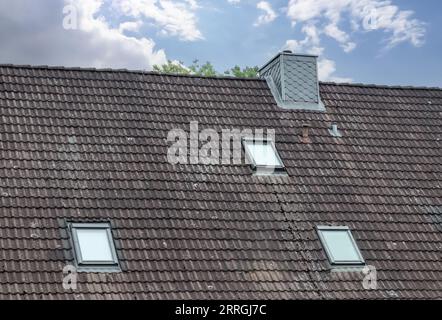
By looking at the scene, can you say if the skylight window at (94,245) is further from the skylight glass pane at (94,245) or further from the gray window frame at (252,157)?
the gray window frame at (252,157)

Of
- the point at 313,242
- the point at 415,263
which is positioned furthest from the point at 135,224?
the point at 415,263

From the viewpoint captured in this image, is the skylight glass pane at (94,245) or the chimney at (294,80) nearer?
the skylight glass pane at (94,245)

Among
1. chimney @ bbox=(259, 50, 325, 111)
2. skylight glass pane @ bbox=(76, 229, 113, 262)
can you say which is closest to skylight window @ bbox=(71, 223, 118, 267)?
skylight glass pane @ bbox=(76, 229, 113, 262)

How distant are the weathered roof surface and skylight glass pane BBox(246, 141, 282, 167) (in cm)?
23

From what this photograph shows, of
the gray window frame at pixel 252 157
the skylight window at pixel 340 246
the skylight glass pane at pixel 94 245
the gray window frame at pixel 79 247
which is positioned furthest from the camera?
the gray window frame at pixel 252 157

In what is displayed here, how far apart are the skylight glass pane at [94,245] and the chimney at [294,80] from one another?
222 inches

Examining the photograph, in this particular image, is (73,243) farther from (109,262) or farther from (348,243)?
(348,243)

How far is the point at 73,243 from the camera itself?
1399 cm

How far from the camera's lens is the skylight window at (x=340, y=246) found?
49.8 ft

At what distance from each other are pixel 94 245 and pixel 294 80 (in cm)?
671

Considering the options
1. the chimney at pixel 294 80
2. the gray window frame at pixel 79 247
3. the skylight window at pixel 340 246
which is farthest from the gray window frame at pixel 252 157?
the gray window frame at pixel 79 247

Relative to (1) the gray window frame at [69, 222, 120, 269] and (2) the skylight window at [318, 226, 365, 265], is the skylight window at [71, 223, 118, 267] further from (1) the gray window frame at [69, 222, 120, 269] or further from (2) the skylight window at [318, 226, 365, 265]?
(2) the skylight window at [318, 226, 365, 265]

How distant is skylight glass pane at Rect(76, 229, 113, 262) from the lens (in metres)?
13.9
